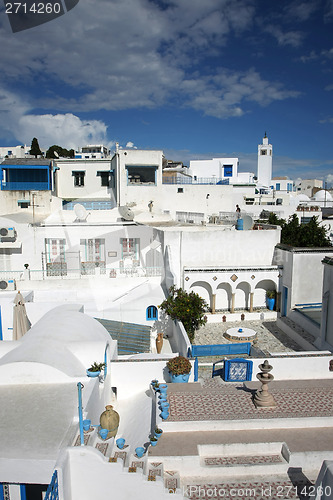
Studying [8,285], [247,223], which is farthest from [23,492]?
[247,223]

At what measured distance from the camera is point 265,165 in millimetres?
65875

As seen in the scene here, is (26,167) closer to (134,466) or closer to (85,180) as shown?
(85,180)

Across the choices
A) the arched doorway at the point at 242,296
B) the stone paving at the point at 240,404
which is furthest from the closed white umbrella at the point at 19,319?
the arched doorway at the point at 242,296

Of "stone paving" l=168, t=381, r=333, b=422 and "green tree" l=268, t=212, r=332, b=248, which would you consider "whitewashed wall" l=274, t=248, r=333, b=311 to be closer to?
"green tree" l=268, t=212, r=332, b=248

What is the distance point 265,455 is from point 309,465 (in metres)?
1.02

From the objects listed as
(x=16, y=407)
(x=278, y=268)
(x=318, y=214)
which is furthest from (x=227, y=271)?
(x=318, y=214)

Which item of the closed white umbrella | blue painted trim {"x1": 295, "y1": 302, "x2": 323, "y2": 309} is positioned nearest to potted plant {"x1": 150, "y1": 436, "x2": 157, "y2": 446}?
the closed white umbrella

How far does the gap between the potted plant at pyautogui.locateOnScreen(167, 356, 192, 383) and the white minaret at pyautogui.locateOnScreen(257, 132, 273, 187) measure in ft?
190

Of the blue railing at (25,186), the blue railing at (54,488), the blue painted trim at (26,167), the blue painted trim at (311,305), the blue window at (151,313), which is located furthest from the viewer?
the blue railing at (25,186)

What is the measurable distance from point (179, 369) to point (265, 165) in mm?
60206

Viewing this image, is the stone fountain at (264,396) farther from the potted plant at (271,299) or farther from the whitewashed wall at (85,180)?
the whitewashed wall at (85,180)

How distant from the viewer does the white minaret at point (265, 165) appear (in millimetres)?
65312

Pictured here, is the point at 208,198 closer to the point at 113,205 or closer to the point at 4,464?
the point at 113,205

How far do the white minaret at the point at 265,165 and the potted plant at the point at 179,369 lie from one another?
190ft
